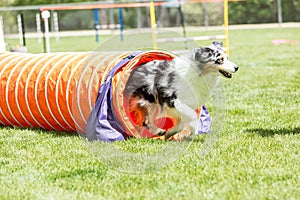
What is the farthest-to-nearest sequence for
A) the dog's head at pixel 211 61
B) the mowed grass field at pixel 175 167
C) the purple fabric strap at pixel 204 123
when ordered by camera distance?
the purple fabric strap at pixel 204 123, the dog's head at pixel 211 61, the mowed grass field at pixel 175 167

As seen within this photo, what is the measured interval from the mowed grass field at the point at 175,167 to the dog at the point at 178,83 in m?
0.33

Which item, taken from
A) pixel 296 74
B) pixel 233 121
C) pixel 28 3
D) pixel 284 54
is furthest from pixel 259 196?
pixel 28 3

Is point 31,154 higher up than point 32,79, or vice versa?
point 32,79

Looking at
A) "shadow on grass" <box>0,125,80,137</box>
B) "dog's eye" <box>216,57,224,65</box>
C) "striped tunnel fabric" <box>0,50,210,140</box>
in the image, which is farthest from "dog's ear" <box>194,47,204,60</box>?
"shadow on grass" <box>0,125,80,137</box>

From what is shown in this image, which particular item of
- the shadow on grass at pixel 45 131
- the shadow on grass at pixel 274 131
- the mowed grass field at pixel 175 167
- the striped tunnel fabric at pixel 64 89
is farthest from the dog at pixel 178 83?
the shadow on grass at pixel 45 131

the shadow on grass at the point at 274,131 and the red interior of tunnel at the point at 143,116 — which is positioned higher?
the red interior of tunnel at the point at 143,116

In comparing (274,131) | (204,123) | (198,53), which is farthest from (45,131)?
(274,131)

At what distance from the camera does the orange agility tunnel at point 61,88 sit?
4824 millimetres

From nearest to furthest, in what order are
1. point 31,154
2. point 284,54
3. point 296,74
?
point 31,154 < point 296,74 < point 284,54

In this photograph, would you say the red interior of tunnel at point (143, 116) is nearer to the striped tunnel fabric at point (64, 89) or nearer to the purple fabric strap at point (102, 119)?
the striped tunnel fabric at point (64, 89)

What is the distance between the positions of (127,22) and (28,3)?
751cm

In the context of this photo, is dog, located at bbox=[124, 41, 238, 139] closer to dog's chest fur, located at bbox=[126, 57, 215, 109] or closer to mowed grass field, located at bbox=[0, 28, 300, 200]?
dog's chest fur, located at bbox=[126, 57, 215, 109]

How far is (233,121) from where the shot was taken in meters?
5.52

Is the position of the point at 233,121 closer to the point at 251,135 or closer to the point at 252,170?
the point at 251,135
